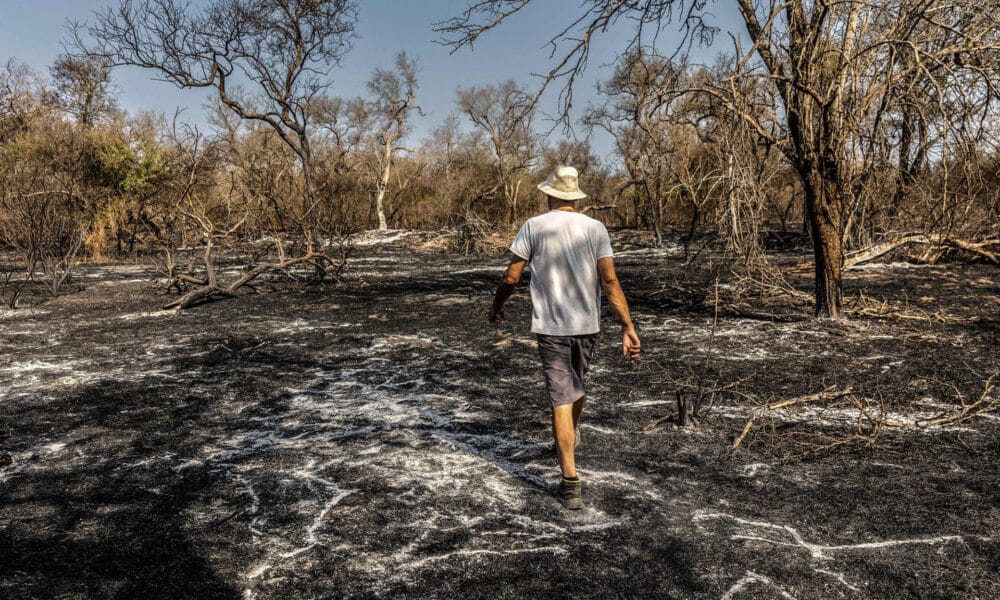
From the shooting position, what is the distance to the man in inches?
132

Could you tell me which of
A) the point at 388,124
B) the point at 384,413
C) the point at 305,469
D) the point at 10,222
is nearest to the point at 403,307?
the point at 384,413

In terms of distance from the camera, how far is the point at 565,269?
337 cm

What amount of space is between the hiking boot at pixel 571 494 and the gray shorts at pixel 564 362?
42cm

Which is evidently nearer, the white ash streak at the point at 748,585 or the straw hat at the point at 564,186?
the white ash streak at the point at 748,585

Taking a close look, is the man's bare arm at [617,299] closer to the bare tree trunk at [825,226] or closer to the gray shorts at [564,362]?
the gray shorts at [564,362]

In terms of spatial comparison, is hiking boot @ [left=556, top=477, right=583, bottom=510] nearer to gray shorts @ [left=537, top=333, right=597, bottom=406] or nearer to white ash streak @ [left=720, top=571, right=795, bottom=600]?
gray shorts @ [left=537, top=333, right=597, bottom=406]

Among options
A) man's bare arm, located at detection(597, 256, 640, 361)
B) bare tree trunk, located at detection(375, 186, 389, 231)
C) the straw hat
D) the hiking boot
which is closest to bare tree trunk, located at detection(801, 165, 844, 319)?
man's bare arm, located at detection(597, 256, 640, 361)

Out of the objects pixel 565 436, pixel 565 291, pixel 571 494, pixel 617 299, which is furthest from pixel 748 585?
pixel 565 291

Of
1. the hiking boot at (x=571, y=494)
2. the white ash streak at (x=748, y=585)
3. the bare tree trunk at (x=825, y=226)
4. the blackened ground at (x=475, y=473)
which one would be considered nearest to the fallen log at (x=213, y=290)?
the blackened ground at (x=475, y=473)

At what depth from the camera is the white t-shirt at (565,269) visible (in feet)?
11.1

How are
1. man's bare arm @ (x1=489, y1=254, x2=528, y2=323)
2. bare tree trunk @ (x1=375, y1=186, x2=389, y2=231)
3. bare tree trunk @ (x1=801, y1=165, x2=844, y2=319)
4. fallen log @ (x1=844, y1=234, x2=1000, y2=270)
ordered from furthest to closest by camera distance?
1. bare tree trunk @ (x1=375, y1=186, x2=389, y2=231)
2. fallen log @ (x1=844, y1=234, x2=1000, y2=270)
3. bare tree trunk @ (x1=801, y1=165, x2=844, y2=319)
4. man's bare arm @ (x1=489, y1=254, x2=528, y2=323)

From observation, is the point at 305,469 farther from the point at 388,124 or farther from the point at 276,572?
the point at 388,124

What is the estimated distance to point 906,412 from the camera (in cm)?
473

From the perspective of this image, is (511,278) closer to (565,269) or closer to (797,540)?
(565,269)
